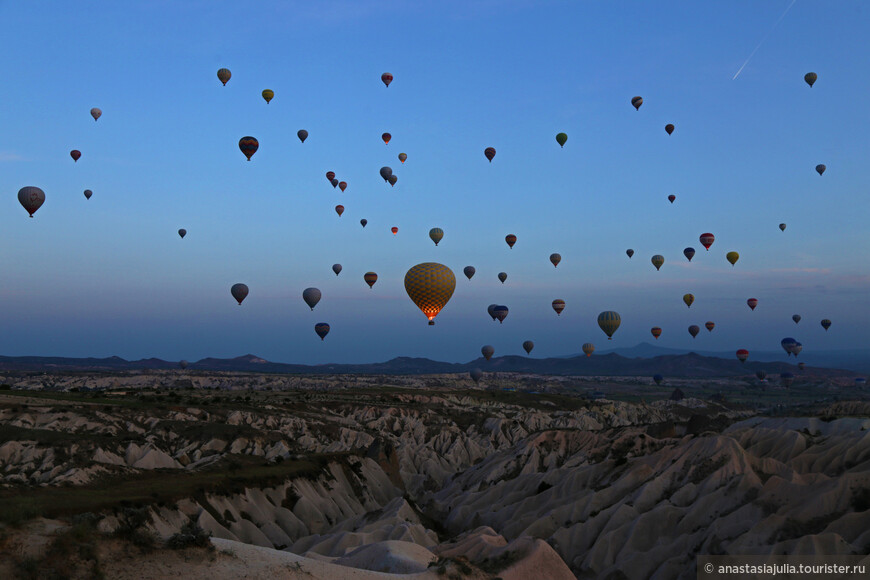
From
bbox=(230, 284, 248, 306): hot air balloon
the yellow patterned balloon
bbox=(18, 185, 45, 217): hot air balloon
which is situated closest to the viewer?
bbox=(18, 185, 45, 217): hot air balloon

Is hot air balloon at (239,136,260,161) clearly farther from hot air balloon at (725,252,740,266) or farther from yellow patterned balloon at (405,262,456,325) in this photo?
hot air balloon at (725,252,740,266)

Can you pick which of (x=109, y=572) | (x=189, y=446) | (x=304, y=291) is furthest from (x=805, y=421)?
(x=304, y=291)

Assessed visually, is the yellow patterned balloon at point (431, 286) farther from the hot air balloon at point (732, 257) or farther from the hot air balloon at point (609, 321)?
the hot air balloon at point (732, 257)

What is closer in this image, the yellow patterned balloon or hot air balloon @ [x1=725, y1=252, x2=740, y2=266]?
the yellow patterned balloon

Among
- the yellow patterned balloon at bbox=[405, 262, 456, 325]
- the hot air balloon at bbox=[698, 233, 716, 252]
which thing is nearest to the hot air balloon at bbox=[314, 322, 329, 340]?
the yellow patterned balloon at bbox=[405, 262, 456, 325]

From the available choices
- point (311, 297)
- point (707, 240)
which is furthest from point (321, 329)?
point (707, 240)

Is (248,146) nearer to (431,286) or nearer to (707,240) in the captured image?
(431,286)
